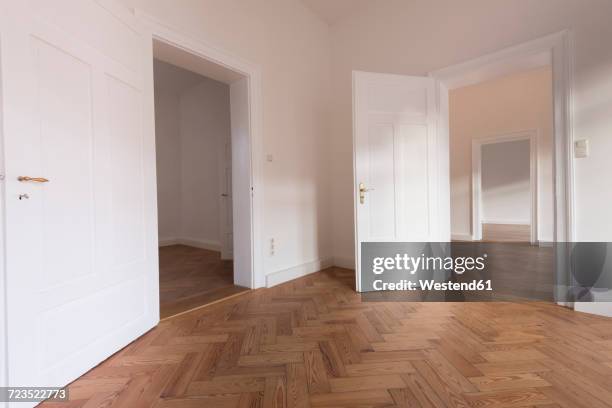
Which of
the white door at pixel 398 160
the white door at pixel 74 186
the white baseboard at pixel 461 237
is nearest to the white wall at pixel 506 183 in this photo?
the white baseboard at pixel 461 237

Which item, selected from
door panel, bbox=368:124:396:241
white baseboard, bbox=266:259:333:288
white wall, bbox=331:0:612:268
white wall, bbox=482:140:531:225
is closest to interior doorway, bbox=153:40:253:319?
white baseboard, bbox=266:259:333:288

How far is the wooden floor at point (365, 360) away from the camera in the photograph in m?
1.34

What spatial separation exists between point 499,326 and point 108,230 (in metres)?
2.54

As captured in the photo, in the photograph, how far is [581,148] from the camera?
7.51 ft

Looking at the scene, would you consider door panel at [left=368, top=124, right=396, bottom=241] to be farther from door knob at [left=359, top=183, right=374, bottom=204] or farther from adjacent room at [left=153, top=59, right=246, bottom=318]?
adjacent room at [left=153, top=59, right=246, bottom=318]

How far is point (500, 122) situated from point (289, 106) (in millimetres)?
4055

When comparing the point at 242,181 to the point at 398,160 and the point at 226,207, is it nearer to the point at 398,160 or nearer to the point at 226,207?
the point at 398,160

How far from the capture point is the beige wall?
15.9 ft

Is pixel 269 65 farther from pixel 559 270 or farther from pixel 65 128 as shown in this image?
pixel 559 270

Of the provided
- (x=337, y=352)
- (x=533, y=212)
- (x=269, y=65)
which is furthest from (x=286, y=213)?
(x=533, y=212)

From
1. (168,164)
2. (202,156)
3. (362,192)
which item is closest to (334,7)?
(362,192)

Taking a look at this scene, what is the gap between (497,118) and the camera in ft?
17.4

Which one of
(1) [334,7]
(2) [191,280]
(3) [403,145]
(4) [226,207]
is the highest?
(1) [334,7]

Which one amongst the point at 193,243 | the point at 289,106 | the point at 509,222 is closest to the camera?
the point at 289,106
